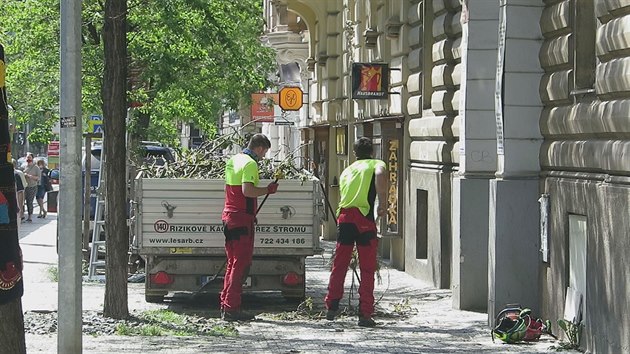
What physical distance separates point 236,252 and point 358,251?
1271 millimetres

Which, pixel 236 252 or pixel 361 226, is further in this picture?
pixel 236 252

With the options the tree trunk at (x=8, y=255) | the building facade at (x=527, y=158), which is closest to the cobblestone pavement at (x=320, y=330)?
the building facade at (x=527, y=158)

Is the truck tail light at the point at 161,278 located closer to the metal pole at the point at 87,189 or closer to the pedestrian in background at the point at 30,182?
the metal pole at the point at 87,189

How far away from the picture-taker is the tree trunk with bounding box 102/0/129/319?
13.3 meters

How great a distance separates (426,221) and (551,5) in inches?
260

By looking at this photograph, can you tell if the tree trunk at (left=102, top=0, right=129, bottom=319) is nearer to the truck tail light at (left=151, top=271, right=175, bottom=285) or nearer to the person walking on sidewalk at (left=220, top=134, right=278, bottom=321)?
the person walking on sidewalk at (left=220, top=134, right=278, bottom=321)

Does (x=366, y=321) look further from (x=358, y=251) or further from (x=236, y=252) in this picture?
(x=236, y=252)

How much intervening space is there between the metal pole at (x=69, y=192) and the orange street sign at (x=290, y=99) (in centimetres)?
2303

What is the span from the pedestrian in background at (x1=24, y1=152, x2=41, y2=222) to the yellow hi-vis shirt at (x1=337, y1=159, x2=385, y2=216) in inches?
989

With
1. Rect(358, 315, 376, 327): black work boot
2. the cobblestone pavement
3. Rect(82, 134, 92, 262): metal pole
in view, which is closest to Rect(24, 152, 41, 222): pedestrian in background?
Rect(82, 134, 92, 262): metal pole

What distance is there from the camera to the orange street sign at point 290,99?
108 ft

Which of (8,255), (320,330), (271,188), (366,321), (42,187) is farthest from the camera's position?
(42,187)

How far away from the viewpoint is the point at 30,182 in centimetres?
3853

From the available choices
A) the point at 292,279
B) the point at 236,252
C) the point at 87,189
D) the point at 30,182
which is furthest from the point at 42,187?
the point at 236,252
